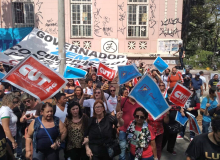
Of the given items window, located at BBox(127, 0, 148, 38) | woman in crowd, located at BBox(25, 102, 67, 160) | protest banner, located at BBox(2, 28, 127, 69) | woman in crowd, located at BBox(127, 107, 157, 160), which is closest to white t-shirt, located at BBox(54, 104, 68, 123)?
woman in crowd, located at BBox(25, 102, 67, 160)

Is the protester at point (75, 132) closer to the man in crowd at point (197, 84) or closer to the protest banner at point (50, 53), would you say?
the protest banner at point (50, 53)

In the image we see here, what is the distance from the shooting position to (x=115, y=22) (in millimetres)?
13102

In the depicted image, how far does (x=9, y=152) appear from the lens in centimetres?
298

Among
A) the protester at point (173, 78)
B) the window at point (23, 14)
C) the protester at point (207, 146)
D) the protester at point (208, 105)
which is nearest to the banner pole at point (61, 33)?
the protester at point (208, 105)

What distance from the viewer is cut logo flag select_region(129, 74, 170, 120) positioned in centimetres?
377

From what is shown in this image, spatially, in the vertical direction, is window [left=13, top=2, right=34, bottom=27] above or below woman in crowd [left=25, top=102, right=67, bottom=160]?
above

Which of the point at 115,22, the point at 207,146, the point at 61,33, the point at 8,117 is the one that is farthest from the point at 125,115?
the point at 115,22

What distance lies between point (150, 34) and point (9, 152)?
458 inches

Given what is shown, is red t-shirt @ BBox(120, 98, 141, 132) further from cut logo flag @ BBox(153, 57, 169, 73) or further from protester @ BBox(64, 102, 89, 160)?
cut logo flag @ BBox(153, 57, 169, 73)

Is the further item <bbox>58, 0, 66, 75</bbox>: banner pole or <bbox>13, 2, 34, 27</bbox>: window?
<bbox>13, 2, 34, 27</bbox>: window

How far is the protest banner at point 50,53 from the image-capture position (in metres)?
8.62

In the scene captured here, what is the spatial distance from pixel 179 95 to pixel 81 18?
33.0 ft

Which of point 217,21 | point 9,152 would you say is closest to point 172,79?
point 9,152

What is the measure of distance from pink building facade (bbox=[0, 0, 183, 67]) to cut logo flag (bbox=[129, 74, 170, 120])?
925cm
